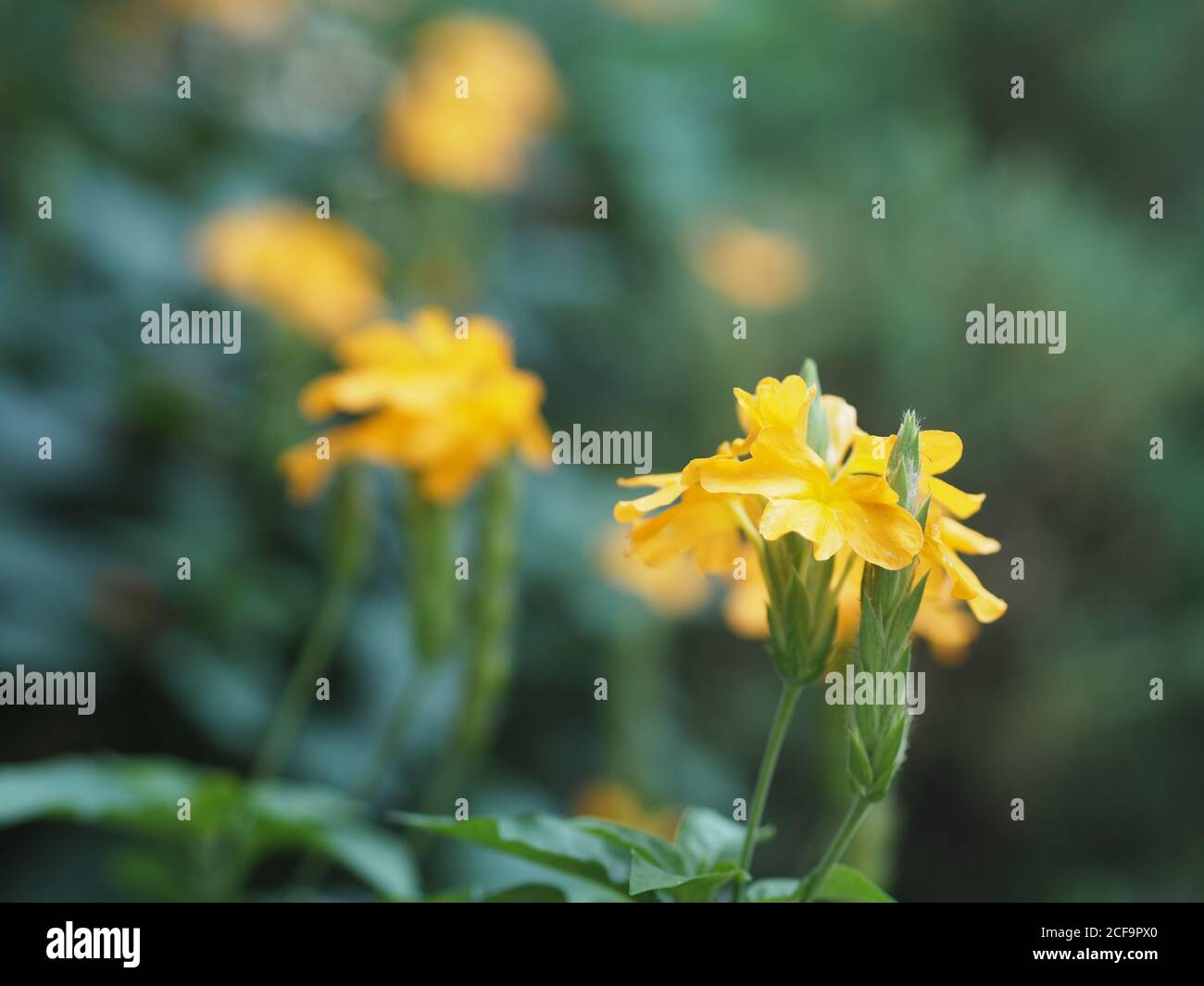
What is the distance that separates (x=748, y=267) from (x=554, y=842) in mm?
1670

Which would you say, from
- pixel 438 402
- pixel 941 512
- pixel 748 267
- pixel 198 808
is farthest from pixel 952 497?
pixel 748 267

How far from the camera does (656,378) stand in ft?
6.73

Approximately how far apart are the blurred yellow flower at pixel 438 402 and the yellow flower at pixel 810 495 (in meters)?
0.35

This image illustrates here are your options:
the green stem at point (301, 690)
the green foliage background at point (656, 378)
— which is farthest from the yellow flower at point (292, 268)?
the green stem at point (301, 690)

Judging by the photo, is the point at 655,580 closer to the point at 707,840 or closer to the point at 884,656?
the point at 707,840

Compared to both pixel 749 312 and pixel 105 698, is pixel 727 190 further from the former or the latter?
pixel 105 698

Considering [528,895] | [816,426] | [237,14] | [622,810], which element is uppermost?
[237,14]

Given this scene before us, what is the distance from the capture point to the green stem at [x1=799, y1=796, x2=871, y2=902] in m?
0.50

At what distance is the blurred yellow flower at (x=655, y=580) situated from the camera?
1592mm

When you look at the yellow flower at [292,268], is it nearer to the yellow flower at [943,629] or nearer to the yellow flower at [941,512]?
the yellow flower at [943,629]

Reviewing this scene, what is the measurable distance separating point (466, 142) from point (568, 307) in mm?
395

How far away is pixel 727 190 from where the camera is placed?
7.60 ft

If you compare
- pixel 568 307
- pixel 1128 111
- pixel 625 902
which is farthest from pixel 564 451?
pixel 1128 111

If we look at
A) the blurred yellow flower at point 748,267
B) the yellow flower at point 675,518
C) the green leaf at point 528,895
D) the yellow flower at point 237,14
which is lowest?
the green leaf at point 528,895
